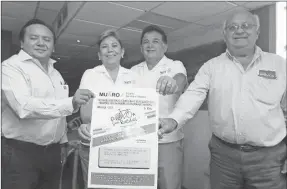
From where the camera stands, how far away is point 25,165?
1.50 m

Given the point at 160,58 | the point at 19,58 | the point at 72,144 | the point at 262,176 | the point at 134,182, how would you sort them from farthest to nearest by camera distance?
the point at 72,144 < the point at 160,58 < the point at 19,58 < the point at 262,176 < the point at 134,182

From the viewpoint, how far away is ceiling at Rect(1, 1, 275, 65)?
3.38m

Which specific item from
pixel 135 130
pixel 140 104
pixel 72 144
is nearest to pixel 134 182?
pixel 135 130

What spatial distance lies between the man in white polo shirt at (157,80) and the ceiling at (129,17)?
169 centimetres

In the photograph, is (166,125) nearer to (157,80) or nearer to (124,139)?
(124,139)

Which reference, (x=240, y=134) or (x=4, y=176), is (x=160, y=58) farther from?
(x=4, y=176)

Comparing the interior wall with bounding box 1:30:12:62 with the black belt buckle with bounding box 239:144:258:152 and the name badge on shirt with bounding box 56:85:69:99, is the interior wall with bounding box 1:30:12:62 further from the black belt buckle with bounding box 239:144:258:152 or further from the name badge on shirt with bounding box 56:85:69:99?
the black belt buckle with bounding box 239:144:258:152

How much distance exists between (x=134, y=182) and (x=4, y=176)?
95cm

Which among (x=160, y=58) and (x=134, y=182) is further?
(x=160, y=58)

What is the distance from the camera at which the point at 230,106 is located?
153 centimetres

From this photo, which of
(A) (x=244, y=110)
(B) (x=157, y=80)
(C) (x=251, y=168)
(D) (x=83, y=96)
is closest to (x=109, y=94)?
(D) (x=83, y=96)

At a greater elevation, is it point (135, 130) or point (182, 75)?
point (182, 75)

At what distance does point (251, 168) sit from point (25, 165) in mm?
1506

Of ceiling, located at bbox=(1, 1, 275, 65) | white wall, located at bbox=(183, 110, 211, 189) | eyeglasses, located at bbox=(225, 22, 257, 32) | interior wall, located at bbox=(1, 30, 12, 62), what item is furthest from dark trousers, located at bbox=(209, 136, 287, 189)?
interior wall, located at bbox=(1, 30, 12, 62)
